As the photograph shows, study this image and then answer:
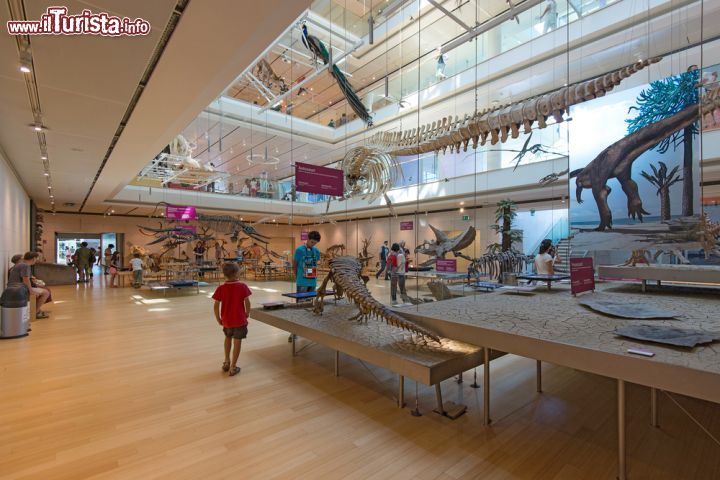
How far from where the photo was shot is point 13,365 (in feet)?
13.6

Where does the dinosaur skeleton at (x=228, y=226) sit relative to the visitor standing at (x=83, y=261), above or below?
above

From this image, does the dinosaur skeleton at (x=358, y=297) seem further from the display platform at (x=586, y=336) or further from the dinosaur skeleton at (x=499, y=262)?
the dinosaur skeleton at (x=499, y=262)

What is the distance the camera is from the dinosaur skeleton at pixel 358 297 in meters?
3.16

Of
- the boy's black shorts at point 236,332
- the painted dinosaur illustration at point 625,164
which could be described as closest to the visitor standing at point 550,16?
the painted dinosaur illustration at point 625,164

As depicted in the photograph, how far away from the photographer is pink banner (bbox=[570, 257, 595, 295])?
171 inches

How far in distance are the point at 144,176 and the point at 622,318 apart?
15.1 m

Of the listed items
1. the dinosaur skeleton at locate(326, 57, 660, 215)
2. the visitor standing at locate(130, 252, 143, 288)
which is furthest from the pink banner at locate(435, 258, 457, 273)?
the visitor standing at locate(130, 252, 143, 288)

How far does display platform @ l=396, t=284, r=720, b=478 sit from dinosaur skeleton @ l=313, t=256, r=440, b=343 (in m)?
0.24

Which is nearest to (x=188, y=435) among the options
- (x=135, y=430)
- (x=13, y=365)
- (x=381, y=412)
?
(x=135, y=430)

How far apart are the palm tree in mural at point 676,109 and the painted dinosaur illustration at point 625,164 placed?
97 millimetres

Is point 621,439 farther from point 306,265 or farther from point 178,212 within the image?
point 178,212

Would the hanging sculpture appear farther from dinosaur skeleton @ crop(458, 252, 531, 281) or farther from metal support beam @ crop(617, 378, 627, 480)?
metal support beam @ crop(617, 378, 627, 480)

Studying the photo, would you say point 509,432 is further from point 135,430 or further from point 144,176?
point 144,176

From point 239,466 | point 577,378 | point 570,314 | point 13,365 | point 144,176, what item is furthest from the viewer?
point 144,176
